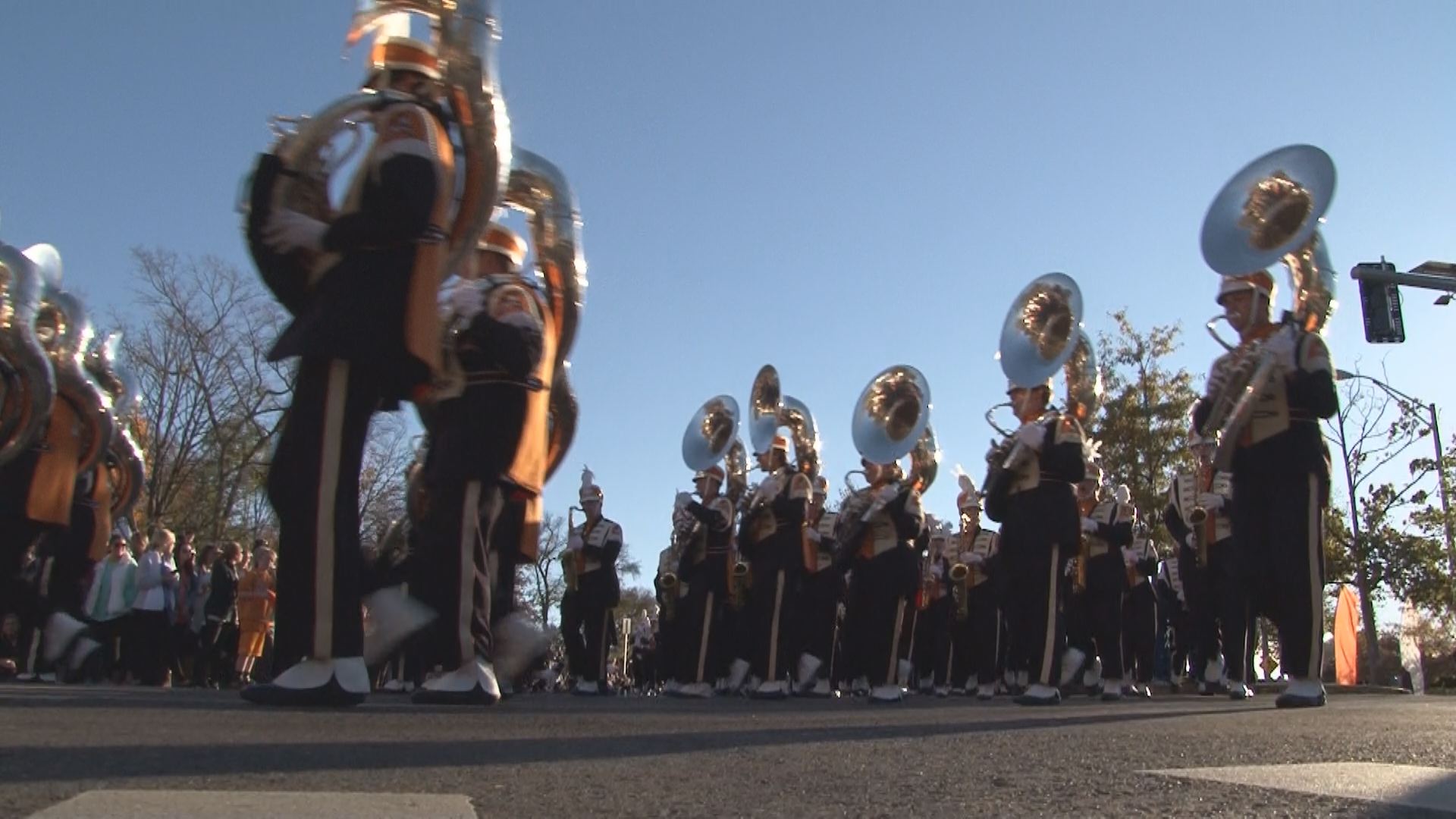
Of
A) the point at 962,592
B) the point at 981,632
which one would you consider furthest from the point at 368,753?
the point at 962,592

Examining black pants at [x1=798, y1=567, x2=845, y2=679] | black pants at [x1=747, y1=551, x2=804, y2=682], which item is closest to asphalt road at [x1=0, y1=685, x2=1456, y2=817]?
black pants at [x1=747, y1=551, x2=804, y2=682]

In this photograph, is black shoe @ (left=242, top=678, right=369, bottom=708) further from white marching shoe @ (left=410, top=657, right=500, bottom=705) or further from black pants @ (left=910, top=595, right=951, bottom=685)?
black pants @ (left=910, top=595, right=951, bottom=685)

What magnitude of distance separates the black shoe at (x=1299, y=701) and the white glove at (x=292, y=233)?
→ 215 inches

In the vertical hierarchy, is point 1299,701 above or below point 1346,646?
below

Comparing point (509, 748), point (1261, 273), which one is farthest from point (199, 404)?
point (509, 748)

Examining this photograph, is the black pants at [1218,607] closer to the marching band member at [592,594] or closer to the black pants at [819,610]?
the black pants at [819,610]

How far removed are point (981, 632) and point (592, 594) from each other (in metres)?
4.45

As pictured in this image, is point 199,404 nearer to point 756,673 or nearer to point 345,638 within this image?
point 756,673

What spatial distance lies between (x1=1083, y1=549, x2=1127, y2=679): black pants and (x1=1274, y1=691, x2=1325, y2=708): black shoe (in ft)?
14.5

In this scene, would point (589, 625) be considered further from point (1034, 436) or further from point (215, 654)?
point (1034, 436)

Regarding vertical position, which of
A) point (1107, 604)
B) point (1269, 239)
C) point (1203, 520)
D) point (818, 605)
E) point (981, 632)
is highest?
point (1269, 239)

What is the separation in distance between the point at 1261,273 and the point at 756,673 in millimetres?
5878

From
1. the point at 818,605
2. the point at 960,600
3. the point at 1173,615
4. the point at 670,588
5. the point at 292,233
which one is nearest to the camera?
the point at 292,233

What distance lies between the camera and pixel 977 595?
14.8 m
